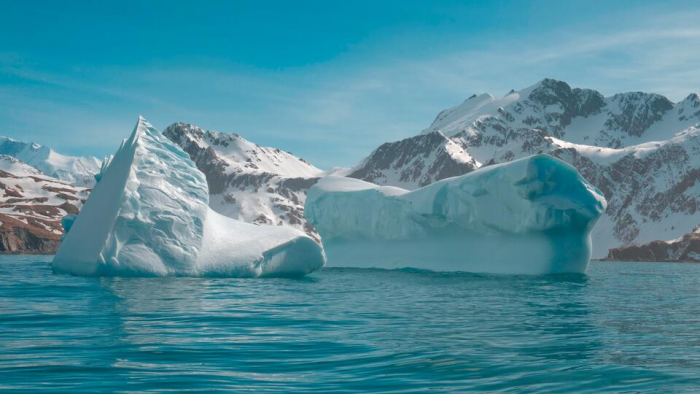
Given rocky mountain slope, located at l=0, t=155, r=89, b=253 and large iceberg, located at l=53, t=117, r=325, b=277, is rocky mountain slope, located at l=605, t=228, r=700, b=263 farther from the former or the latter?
large iceberg, located at l=53, t=117, r=325, b=277

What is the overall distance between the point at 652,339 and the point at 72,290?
605 inches

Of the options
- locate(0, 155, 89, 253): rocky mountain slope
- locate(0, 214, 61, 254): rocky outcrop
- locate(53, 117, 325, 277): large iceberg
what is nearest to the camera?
locate(53, 117, 325, 277): large iceberg

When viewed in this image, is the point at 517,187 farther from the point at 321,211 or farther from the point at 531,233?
the point at 321,211

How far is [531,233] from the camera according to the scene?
36531 mm

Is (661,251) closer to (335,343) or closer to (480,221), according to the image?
(480,221)

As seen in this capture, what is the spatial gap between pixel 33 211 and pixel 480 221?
11946cm

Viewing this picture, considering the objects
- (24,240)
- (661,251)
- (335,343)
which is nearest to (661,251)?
(661,251)

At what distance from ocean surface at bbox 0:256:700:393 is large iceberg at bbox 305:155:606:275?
16.6 meters

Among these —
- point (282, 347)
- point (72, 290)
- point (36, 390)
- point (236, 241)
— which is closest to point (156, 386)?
point (36, 390)

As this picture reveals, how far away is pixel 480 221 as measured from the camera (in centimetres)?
3856

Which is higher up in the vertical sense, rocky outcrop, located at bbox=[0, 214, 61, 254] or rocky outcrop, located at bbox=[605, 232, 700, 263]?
rocky outcrop, located at bbox=[605, 232, 700, 263]

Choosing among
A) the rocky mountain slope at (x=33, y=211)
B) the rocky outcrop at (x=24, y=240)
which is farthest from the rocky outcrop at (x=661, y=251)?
the rocky mountain slope at (x=33, y=211)

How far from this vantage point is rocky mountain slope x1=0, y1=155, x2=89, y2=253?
98312mm

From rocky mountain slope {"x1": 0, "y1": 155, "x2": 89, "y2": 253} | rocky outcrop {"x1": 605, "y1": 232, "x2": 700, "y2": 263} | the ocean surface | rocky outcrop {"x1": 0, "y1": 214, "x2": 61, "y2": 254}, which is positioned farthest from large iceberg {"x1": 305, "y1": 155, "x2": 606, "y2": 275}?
rocky outcrop {"x1": 605, "y1": 232, "x2": 700, "y2": 263}
